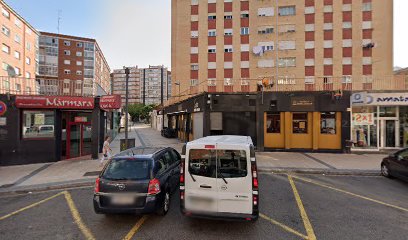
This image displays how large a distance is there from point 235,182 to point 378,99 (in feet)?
47.4

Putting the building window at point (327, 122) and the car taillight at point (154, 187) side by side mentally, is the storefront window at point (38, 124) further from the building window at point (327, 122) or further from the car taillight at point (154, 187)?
the building window at point (327, 122)

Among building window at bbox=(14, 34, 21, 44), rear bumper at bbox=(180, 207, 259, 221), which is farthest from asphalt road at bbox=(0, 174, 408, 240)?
building window at bbox=(14, 34, 21, 44)

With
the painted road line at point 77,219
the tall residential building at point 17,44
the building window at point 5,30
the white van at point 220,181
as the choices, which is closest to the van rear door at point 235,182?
the white van at point 220,181

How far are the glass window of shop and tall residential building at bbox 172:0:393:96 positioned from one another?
575 inches

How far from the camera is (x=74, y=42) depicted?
188ft

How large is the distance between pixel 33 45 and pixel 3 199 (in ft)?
148

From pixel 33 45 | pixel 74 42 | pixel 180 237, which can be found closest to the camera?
pixel 180 237

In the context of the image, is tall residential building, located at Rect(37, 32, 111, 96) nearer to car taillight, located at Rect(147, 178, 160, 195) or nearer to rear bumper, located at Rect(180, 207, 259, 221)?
car taillight, located at Rect(147, 178, 160, 195)

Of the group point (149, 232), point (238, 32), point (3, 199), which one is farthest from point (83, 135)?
point (238, 32)

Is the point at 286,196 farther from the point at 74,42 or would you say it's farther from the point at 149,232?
the point at 74,42

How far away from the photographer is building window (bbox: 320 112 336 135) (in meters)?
14.5

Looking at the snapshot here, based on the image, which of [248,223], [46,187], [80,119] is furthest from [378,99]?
[80,119]

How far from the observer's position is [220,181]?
447 cm

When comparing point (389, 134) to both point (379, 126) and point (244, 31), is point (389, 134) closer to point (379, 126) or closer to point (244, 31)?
point (379, 126)
